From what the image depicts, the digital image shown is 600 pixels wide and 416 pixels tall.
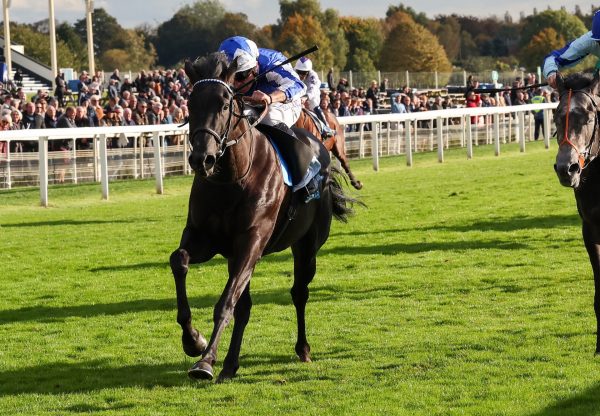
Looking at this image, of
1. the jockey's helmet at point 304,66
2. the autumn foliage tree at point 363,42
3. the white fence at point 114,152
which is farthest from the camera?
Result: the autumn foliage tree at point 363,42

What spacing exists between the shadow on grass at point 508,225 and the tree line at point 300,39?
5495cm

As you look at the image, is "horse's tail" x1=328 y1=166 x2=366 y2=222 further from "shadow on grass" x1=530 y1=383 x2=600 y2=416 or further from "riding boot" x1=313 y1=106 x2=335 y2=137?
"riding boot" x1=313 y1=106 x2=335 y2=137

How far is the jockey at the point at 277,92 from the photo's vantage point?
6.19m

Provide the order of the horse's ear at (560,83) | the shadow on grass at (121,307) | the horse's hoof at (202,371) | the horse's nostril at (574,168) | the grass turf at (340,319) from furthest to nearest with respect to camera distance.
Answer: the shadow on grass at (121,307) → the horse's ear at (560,83) → the horse's nostril at (574,168) → the grass turf at (340,319) → the horse's hoof at (202,371)

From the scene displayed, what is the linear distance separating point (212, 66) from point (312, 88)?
293 inches

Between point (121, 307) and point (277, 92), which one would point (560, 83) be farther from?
point (121, 307)

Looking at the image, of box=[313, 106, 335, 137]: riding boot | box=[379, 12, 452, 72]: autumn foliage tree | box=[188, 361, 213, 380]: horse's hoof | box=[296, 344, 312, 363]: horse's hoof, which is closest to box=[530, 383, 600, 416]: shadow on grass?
box=[188, 361, 213, 380]: horse's hoof

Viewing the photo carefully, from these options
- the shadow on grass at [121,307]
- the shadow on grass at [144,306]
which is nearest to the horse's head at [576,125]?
the shadow on grass at [144,306]

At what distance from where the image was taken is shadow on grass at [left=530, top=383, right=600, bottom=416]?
16.1ft

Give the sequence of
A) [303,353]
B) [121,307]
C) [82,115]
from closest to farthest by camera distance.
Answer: [303,353]
[121,307]
[82,115]

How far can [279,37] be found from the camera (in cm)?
8844

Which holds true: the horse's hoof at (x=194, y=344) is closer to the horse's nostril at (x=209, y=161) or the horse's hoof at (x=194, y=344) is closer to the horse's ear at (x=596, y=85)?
the horse's nostril at (x=209, y=161)

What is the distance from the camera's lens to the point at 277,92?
6410 mm

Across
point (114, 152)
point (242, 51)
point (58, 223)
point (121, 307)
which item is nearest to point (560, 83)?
point (242, 51)
